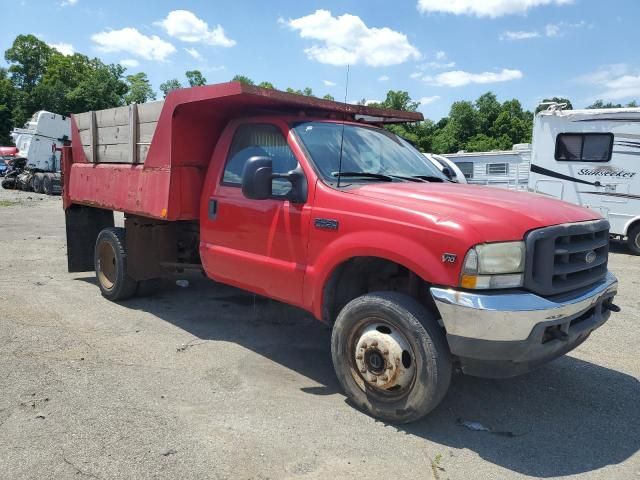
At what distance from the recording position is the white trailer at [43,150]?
1027 inches

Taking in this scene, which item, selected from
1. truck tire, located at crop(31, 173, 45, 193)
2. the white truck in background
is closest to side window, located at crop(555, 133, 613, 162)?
the white truck in background

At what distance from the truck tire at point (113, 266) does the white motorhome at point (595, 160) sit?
9895 mm

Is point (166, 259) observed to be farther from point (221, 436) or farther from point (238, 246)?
point (221, 436)

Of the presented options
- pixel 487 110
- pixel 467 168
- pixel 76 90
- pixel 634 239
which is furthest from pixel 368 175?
pixel 76 90

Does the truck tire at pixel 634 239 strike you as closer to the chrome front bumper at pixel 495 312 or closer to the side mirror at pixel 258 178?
the chrome front bumper at pixel 495 312

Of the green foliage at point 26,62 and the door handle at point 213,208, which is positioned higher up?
the green foliage at point 26,62

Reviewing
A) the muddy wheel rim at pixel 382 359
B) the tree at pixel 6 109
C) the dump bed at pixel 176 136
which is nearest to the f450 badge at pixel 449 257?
the muddy wheel rim at pixel 382 359

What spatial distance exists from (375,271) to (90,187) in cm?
434

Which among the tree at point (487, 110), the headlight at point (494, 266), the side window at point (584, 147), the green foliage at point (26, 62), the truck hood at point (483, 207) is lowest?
the headlight at point (494, 266)

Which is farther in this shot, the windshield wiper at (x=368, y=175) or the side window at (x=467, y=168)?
the side window at (x=467, y=168)

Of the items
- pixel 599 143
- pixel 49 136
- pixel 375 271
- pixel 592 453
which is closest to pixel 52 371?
pixel 375 271

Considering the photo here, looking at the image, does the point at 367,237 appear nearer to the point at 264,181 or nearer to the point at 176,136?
the point at 264,181

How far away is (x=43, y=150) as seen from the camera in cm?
2667

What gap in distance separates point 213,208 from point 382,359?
2258mm
